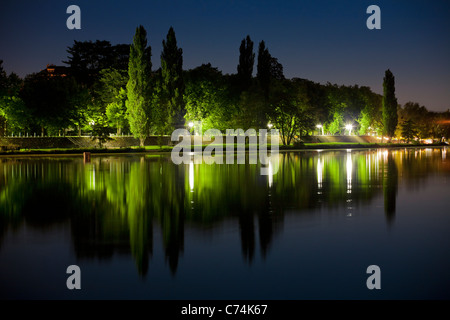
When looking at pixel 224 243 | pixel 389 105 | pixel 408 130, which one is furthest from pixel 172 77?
pixel 224 243

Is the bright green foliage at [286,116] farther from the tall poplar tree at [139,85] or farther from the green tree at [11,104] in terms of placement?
the green tree at [11,104]

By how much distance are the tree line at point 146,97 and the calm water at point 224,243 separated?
3964cm

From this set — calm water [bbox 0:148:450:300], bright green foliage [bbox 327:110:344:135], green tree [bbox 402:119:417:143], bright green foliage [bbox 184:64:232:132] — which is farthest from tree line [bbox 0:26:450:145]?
calm water [bbox 0:148:450:300]

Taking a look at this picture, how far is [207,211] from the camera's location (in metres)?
12.4

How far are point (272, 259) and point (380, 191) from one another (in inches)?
403

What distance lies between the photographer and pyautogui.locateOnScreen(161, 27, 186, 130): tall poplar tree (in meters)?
58.0

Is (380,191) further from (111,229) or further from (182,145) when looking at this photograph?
(182,145)

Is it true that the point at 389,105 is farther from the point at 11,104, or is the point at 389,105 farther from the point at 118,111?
the point at 11,104

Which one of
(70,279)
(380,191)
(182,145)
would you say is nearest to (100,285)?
(70,279)

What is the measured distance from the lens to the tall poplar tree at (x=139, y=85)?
53.4 metres

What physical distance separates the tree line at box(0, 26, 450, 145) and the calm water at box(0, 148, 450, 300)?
3964cm

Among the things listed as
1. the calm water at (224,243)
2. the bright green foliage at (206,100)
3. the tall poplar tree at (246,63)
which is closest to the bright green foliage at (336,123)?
the tall poplar tree at (246,63)

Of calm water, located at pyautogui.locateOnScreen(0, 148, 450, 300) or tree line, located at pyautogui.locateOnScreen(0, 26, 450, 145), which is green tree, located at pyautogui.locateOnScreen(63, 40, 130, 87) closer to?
tree line, located at pyautogui.locateOnScreen(0, 26, 450, 145)
